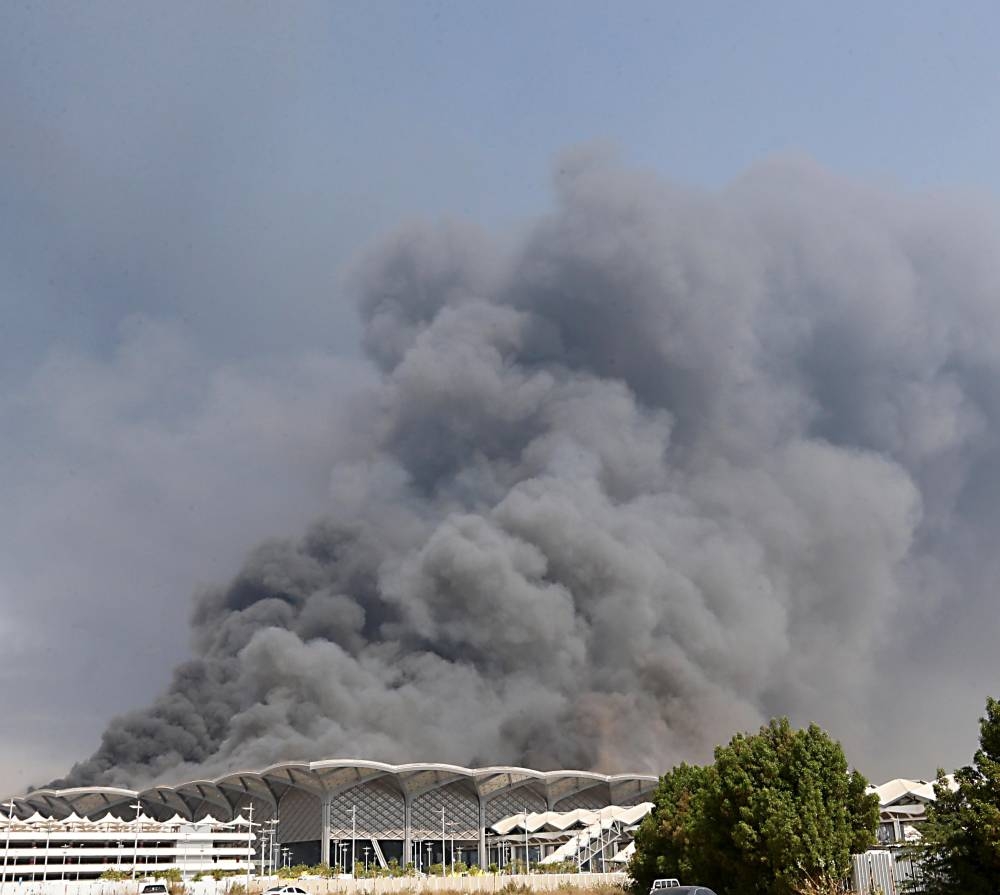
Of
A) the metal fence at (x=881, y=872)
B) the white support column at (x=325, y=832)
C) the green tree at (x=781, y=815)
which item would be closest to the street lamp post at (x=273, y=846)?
the white support column at (x=325, y=832)

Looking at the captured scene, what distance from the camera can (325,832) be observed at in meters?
98.1

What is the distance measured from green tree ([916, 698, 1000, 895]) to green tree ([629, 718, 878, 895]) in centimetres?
530

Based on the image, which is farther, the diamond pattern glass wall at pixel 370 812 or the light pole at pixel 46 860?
the diamond pattern glass wall at pixel 370 812

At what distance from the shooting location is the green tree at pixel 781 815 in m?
28.4

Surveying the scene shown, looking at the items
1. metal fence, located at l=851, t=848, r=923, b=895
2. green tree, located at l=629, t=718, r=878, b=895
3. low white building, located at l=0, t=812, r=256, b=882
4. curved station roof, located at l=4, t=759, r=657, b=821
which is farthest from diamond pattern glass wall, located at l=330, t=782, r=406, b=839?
metal fence, located at l=851, t=848, r=923, b=895

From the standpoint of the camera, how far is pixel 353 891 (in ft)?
172

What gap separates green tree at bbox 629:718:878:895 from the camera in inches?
1118

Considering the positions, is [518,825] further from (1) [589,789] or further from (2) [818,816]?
(2) [818,816]

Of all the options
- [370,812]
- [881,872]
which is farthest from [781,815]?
[370,812]

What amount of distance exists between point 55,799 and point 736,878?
107 metres

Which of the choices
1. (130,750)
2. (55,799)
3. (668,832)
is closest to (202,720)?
(130,750)

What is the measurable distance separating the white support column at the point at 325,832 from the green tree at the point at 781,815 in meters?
71.6

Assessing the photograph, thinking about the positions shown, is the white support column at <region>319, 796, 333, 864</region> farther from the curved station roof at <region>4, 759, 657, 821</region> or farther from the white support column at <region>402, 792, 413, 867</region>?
the white support column at <region>402, 792, 413, 867</region>

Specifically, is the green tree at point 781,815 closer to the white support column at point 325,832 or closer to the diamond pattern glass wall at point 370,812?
the white support column at point 325,832
